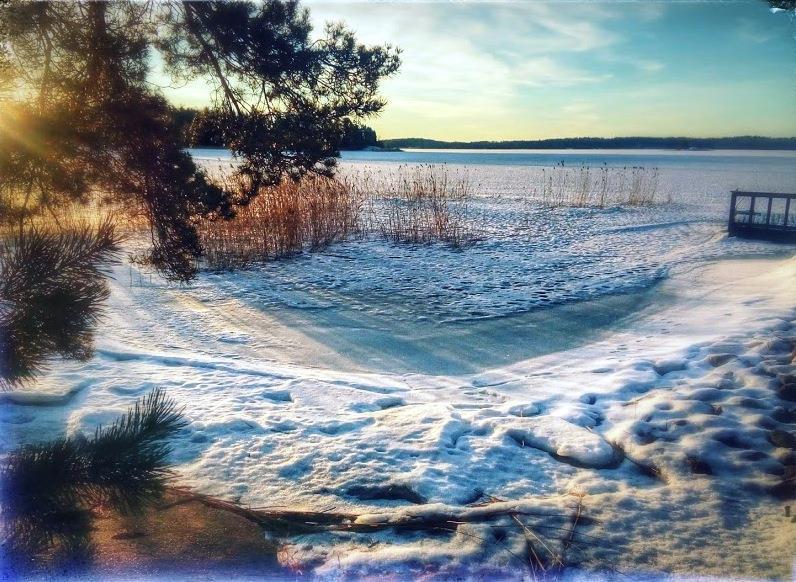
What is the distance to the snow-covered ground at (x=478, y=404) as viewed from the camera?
2283 mm

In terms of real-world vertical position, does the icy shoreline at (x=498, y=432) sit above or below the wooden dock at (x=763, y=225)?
below

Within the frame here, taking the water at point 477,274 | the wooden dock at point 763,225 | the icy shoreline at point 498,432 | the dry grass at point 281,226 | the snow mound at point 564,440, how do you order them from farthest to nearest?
the wooden dock at point 763,225 < the dry grass at point 281,226 < the water at point 477,274 < the snow mound at point 564,440 < the icy shoreline at point 498,432

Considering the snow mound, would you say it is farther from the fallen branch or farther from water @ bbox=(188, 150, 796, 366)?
water @ bbox=(188, 150, 796, 366)

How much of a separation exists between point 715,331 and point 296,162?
391 cm

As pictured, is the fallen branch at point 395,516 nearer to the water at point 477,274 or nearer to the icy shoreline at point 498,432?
the icy shoreline at point 498,432

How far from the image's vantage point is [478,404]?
3689 millimetres

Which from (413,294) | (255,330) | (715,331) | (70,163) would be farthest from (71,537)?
(413,294)

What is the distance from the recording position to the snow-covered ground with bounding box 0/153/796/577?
89.9 inches

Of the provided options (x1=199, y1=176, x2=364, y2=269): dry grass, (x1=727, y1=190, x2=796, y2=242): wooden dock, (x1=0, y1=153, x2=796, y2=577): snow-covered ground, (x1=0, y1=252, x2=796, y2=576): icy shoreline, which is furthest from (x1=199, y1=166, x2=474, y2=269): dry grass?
(x1=727, y1=190, x2=796, y2=242): wooden dock

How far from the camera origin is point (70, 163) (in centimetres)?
326

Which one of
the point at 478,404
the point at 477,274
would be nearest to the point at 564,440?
the point at 478,404

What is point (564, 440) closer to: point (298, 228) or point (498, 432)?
point (498, 432)

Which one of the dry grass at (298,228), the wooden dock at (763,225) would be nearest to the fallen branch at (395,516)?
the dry grass at (298,228)

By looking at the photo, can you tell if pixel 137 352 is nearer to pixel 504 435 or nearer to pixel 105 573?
pixel 105 573
